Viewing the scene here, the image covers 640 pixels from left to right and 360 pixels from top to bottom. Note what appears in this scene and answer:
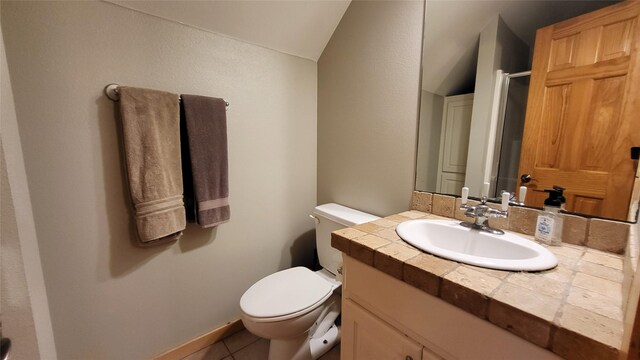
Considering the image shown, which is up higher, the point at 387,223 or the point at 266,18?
the point at 266,18

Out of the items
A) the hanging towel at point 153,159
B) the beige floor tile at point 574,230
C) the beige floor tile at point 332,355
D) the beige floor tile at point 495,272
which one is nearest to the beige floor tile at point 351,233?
the beige floor tile at point 495,272

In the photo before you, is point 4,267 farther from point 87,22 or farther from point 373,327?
point 373,327

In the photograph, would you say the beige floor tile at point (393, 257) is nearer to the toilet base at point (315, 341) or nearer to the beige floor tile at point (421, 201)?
the beige floor tile at point (421, 201)

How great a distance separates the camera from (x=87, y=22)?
94cm

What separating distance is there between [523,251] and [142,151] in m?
1.48

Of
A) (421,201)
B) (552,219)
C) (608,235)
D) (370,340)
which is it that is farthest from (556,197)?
(370,340)

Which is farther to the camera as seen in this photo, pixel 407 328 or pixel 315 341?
pixel 315 341

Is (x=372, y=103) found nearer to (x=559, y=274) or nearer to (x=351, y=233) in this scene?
(x=351, y=233)

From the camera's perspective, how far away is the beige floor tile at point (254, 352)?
Answer: 1.36 m

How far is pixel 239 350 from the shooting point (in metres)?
1.40

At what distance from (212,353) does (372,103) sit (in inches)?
65.9

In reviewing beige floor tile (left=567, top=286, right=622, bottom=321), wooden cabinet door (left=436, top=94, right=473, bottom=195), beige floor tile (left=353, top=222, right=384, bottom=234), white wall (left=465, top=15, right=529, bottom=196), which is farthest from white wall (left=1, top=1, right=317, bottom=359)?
beige floor tile (left=567, top=286, right=622, bottom=321)

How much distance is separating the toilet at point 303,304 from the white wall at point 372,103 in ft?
0.62

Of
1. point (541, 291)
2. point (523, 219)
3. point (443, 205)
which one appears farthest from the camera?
point (443, 205)
